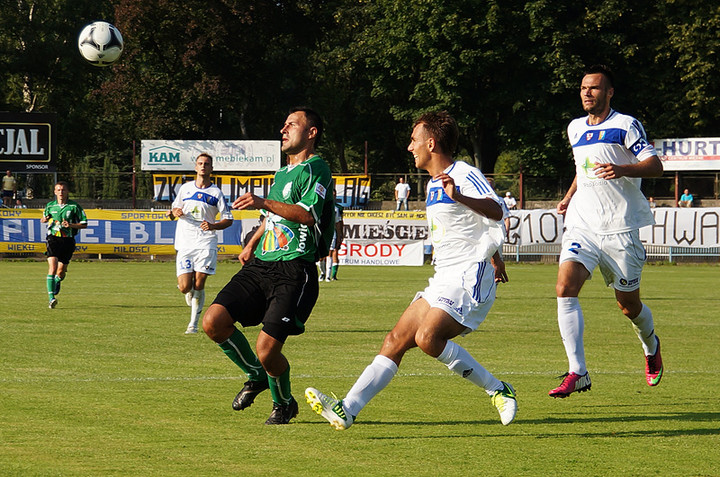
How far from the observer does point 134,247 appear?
109 ft

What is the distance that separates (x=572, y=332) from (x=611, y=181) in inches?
52.8

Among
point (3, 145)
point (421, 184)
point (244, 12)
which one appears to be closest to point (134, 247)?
point (3, 145)

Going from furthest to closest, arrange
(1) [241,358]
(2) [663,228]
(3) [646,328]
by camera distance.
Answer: (2) [663,228] → (3) [646,328] → (1) [241,358]

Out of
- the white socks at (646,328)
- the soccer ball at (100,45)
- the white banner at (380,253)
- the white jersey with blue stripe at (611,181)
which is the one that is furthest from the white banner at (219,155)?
the white jersey with blue stripe at (611,181)

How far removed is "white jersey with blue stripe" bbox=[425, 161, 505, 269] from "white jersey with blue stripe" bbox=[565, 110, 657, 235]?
5.97 feet

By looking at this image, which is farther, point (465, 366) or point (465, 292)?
point (465, 366)

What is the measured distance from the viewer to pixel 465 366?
6754 mm

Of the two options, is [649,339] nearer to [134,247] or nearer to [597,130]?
[597,130]

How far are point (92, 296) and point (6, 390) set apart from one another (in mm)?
11535

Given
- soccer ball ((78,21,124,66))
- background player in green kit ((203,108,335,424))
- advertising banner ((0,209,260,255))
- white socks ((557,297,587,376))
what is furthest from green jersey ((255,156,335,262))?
advertising banner ((0,209,260,255))

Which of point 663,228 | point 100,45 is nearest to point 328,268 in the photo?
point 100,45

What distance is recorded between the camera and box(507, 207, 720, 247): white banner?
32.5 meters

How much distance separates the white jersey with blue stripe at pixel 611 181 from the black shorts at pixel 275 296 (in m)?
2.53

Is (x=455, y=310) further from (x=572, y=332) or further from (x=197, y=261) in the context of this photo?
(x=197, y=261)
